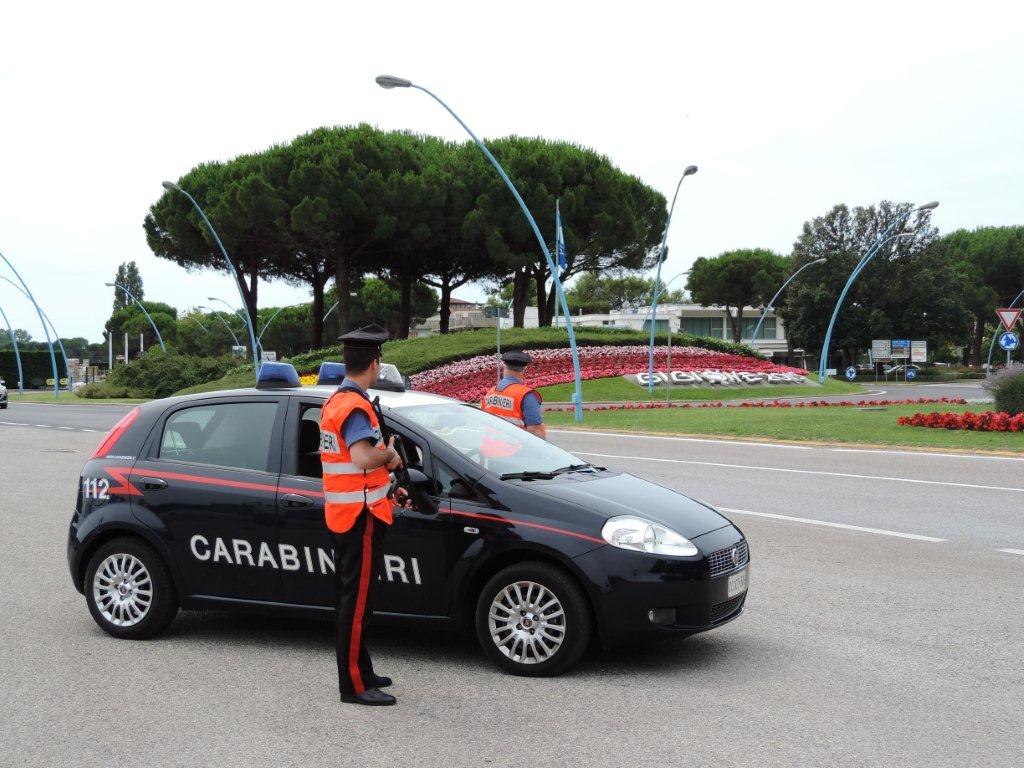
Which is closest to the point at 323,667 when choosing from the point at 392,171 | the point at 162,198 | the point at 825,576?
the point at 825,576

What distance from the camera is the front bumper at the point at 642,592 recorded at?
16.1 ft

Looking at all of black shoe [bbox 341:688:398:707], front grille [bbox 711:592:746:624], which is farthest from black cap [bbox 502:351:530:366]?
black shoe [bbox 341:688:398:707]

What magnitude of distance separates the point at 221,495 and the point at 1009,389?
19118 millimetres

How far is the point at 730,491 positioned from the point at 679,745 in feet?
27.9

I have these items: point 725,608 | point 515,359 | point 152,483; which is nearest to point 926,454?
point 515,359

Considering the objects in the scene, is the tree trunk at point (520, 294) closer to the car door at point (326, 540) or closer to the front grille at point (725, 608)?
the car door at point (326, 540)

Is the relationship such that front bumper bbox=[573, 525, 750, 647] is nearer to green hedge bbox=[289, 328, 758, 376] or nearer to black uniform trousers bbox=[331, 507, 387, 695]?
black uniform trousers bbox=[331, 507, 387, 695]

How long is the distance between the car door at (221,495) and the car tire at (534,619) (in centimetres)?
116

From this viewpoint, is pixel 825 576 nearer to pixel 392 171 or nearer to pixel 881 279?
pixel 392 171

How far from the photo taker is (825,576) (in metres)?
7.51

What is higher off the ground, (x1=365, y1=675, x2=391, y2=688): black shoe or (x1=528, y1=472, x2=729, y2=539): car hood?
(x1=528, y1=472, x2=729, y2=539): car hood

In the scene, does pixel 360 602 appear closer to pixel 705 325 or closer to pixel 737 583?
pixel 737 583

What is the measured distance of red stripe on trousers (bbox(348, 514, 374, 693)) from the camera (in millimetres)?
4691

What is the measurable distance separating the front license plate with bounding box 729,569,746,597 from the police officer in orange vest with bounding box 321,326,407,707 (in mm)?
1730
